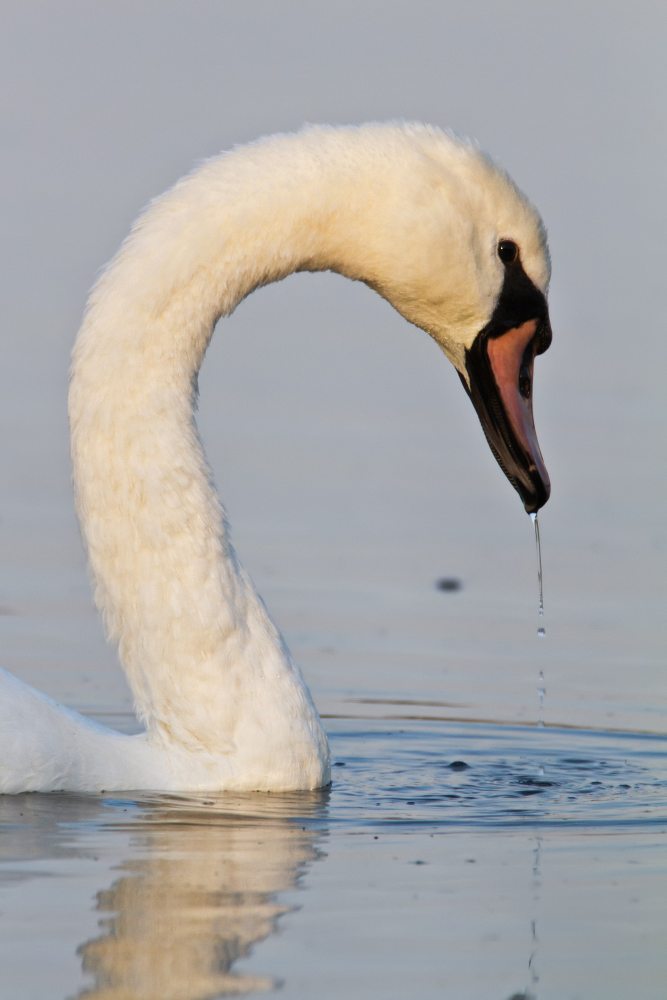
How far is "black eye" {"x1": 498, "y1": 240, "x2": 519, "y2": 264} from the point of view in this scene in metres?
6.08

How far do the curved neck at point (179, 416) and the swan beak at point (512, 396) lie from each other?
581 mm

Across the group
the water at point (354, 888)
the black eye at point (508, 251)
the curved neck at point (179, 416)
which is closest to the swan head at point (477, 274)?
the black eye at point (508, 251)

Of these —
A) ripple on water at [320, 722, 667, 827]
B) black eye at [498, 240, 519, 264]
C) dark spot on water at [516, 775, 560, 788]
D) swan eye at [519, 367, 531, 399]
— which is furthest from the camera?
swan eye at [519, 367, 531, 399]

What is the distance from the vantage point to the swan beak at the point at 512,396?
248 inches

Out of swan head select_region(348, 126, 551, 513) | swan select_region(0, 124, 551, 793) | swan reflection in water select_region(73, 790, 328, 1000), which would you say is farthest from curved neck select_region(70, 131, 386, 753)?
swan reflection in water select_region(73, 790, 328, 1000)

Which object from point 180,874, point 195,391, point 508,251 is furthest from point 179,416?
point 180,874

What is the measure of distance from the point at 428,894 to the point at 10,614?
14.2 ft

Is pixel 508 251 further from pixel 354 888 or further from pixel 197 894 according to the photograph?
pixel 197 894

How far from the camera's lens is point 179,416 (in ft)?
19.9

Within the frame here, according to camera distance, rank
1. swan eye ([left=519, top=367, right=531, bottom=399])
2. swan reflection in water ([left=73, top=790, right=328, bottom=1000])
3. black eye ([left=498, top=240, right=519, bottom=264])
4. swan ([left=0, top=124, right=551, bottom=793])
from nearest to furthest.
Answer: swan reflection in water ([left=73, top=790, right=328, bottom=1000]), swan ([left=0, top=124, right=551, bottom=793]), black eye ([left=498, top=240, right=519, bottom=264]), swan eye ([left=519, top=367, right=531, bottom=399])

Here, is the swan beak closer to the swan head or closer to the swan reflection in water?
the swan head

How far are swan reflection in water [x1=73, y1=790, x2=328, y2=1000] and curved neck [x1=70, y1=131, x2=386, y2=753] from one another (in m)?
0.45

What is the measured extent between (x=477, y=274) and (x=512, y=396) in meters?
0.51

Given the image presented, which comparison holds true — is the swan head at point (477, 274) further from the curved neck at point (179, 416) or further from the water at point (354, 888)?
the water at point (354, 888)
